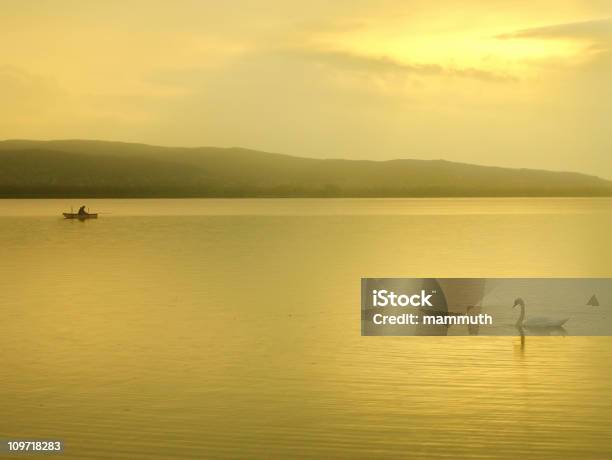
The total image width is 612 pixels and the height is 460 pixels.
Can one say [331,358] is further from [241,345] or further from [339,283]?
[339,283]

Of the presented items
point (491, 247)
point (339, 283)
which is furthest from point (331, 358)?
point (491, 247)

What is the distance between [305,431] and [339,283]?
1432cm

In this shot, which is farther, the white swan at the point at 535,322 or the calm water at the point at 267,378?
the white swan at the point at 535,322

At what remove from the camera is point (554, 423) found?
9.69m
